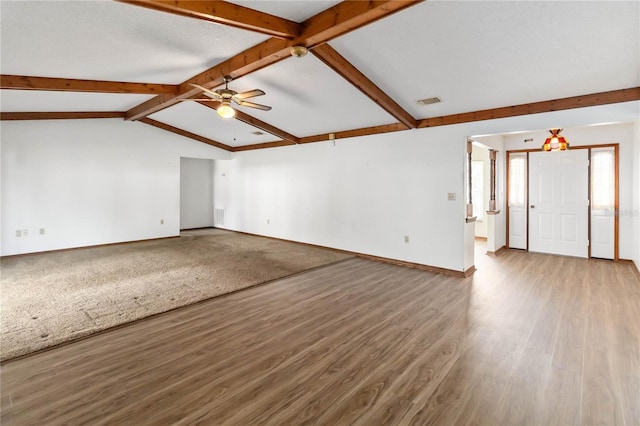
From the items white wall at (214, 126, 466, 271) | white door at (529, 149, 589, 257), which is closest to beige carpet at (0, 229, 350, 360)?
white wall at (214, 126, 466, 271)

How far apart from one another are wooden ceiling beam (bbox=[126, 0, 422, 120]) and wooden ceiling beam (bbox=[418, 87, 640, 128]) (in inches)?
104

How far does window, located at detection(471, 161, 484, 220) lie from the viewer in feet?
26.3

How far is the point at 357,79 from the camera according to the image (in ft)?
12.6

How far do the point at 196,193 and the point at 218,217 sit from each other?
3.38ft

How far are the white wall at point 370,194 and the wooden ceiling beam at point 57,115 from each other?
3327mm

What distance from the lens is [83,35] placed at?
9.77 ft

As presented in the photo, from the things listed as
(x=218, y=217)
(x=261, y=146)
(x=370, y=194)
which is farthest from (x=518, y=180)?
(x=218, y=217)

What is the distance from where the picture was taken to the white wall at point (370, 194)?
4949mm

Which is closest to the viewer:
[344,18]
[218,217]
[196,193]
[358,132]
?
[344,18]

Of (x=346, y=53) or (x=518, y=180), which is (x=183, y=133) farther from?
(x=518, y=180)

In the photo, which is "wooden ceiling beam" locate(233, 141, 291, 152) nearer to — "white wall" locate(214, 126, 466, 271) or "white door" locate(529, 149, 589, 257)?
"white wall" locate(214, 126, 466, 271)

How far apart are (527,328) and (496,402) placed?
1.41 meters

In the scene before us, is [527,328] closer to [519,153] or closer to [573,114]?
[573,114]

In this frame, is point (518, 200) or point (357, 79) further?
point (518, 200)
